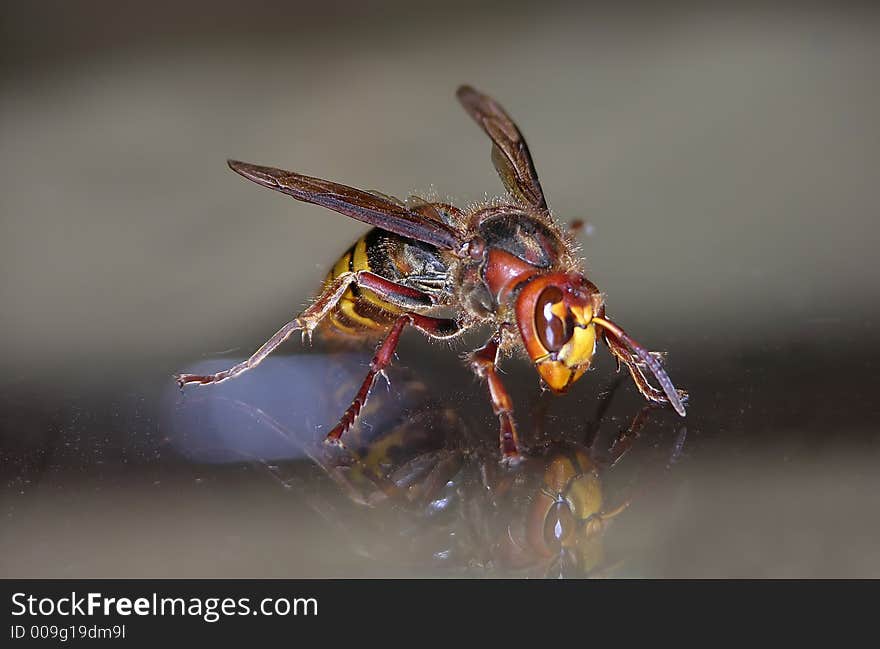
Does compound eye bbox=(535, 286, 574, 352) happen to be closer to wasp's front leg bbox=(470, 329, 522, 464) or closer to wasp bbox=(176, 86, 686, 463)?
wasp bbox=(176, 86, 686, 463)

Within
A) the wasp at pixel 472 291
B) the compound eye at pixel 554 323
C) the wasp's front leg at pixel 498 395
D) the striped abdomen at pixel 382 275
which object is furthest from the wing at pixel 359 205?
the compound eye at pixel 554 323

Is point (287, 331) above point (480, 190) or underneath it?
underneath

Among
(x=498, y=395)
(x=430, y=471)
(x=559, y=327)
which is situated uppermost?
(x=559, y=327)

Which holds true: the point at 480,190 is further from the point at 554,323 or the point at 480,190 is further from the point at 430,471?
the point at 430,471

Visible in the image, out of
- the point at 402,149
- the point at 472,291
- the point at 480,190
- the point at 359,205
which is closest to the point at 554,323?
the point at 472,291

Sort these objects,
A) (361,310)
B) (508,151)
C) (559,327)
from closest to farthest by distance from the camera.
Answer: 1. (559,327)
2. (361,310)
3. (508,151)

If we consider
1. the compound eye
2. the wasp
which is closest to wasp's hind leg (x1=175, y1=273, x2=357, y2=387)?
the wasp

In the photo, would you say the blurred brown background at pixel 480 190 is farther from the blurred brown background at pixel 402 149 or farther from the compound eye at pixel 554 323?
the compound eye at pixel 554 323
